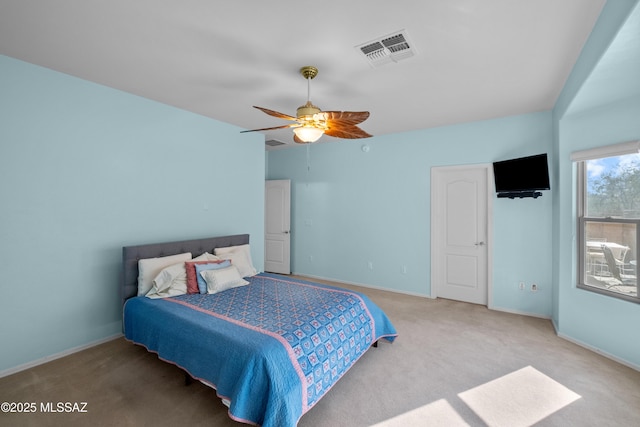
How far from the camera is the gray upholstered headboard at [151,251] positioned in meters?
2.92

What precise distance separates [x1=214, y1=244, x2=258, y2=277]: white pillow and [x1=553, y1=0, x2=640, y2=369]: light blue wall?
367cm

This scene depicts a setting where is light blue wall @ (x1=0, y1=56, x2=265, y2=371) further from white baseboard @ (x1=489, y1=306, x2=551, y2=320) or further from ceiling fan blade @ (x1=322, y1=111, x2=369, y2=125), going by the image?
white baseboard @ (x1=489, y1=306, x2=551, y2=320)

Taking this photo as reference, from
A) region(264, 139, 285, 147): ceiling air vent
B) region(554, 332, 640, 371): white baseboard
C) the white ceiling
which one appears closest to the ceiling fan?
the white ceiling

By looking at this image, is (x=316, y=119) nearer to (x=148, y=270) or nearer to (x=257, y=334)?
(x=257, y=334)

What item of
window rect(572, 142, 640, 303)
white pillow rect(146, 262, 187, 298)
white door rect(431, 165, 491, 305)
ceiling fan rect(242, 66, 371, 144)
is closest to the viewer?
ceiling fan rect(242, 66, 371, 144)

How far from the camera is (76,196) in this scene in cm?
278

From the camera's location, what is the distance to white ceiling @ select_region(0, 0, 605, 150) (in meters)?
1.83

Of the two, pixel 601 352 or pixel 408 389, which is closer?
pixel 408 389

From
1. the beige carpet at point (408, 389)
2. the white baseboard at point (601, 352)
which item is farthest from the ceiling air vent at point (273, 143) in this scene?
the white baseboard at point (601, 352)

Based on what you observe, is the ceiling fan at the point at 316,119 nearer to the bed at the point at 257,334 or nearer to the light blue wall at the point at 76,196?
the bed at the point at 257,334

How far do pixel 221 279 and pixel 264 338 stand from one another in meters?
1.30

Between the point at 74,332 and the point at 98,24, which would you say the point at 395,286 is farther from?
the point at 98,24

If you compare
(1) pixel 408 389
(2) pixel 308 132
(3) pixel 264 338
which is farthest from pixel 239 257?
(1) pixel 408 389

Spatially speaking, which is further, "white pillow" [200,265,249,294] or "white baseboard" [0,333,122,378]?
"white pillow" [200,265,249,294]
